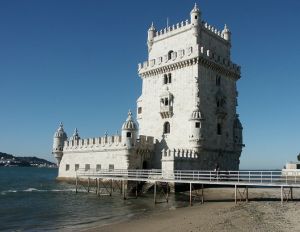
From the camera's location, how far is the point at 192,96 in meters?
43.5

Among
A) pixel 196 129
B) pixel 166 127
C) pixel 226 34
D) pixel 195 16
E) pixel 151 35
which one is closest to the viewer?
pixel 196 129

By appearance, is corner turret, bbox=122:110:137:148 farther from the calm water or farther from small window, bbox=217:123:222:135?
small window, bbox=217:123:222:135

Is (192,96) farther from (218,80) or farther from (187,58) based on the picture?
(218,80)

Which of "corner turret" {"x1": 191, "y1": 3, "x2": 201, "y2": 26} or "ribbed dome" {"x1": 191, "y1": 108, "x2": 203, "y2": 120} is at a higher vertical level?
"corner turret" {"x1": 191, "y1": 3, "x2": 201, "y2": 26}

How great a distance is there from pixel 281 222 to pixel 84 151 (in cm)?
3763

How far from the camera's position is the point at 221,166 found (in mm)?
45594

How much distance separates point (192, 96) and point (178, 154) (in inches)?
309

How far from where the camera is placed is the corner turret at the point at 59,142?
200ft

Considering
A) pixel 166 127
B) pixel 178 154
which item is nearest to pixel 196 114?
pixel 178 154

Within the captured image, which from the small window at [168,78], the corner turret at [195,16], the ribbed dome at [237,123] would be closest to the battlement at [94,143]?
the small window at [168,78]

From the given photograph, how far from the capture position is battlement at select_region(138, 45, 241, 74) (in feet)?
144

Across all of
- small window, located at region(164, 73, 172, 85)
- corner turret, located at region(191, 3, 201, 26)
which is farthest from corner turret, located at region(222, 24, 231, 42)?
small window, located at region(164, 73, 172, 85)

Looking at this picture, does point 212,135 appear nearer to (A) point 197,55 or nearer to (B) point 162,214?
(A) point 197,55

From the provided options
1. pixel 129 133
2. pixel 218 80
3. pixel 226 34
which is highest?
Result: pixel 226 34
